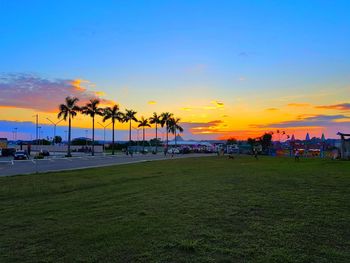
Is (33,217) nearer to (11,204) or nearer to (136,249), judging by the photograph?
(11,204)

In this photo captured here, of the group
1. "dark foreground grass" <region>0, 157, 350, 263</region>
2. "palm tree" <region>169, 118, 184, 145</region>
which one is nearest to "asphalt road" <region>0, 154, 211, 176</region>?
"dark foreground grass" <region>0, 157, 350, 263</region>

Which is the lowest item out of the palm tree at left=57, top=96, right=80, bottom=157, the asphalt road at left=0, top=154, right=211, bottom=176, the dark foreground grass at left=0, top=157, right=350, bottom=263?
the asphalt road at left=0, top=154, right=211, bottom=176

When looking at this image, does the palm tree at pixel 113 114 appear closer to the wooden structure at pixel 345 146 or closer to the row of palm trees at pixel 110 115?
the row of palm trees at pixel 110 115

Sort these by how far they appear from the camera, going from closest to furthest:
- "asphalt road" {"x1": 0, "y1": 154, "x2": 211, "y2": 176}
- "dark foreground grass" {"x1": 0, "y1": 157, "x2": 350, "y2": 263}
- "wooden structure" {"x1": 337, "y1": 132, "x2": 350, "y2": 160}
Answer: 1. "dark foreground grass" {"x1": 0, "y1": 157, "x2": 350, "y2": 263}
2. "asphalt road" {"x1": 0, "y1": 154, "x2": 211, "y2": 176}
3. "wooden structure" {"x1": 337, "y1": 132, "x2": 350, "y2": 160}

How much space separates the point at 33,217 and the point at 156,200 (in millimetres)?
4004

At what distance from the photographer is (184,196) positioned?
1432 centimetres

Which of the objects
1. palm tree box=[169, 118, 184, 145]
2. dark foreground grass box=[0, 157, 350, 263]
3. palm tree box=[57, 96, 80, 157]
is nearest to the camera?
dark foreground grass box=[0, 157, 350, 263]

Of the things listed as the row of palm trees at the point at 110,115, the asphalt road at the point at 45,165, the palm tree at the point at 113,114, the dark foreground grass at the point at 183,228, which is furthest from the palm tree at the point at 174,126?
the dark foreground grass at the point at 183,228

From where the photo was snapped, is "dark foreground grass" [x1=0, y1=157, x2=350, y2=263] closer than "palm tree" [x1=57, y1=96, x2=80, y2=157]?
Yes

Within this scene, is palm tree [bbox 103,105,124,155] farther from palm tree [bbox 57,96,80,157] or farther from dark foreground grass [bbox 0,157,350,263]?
dark foreground grass [bbox 0,157,350,263]

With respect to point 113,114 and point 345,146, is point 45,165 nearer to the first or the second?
point 345,146

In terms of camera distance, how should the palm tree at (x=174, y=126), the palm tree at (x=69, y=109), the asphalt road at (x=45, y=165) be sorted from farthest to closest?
1. the palm tree at (x=174, y=126)
2. the palm tree at (x=69, y=109)
3. the asphalt road at (x=45, y=165)

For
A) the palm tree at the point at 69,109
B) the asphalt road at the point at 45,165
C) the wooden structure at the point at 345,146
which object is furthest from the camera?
the palm tree at the point at 69,109

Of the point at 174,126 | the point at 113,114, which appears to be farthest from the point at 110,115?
the point at 174,126
